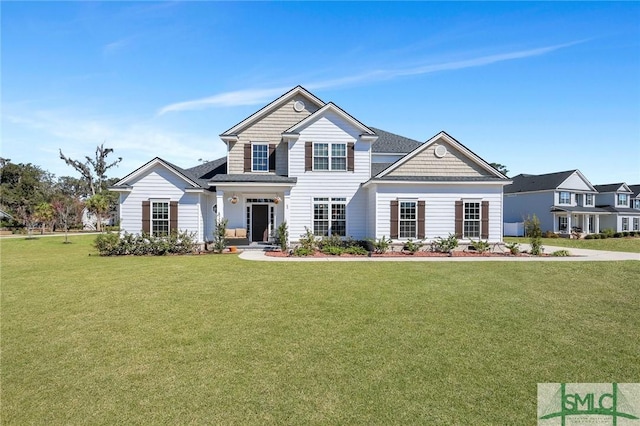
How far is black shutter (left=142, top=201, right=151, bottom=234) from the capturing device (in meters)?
18.1

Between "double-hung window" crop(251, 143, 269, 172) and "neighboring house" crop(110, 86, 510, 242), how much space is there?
2.3 inches

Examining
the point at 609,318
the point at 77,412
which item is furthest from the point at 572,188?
the point at 77,412

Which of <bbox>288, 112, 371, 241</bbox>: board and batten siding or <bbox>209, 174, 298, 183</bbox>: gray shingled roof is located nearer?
<bbox>209, 174, 298, 183</bbox>: gray shingled roof

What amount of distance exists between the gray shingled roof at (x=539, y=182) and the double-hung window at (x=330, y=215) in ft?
97.6

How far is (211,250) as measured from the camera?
17969mm

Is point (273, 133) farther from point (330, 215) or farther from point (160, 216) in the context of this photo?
point (160, 216)

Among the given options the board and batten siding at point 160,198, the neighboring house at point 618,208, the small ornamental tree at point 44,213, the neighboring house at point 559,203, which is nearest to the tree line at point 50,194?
the small ornamental tree at point 44,213

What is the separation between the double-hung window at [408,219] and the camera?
17.7 meters

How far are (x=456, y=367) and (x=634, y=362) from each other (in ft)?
8.41

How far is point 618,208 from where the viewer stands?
41438 mm

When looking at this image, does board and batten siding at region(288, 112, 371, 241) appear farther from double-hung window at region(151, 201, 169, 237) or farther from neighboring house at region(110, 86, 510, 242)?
double-hung window at region(151, 201, 169, 237)

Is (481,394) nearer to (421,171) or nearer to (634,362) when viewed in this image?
(634,362)

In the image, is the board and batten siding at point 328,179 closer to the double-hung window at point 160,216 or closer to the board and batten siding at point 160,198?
the board and batten siding at point 160,198

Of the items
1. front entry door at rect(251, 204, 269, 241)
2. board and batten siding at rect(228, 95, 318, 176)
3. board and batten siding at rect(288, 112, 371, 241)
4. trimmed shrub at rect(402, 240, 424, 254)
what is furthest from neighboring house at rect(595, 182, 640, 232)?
front entry door at rect(251, 204, 269, 241)
